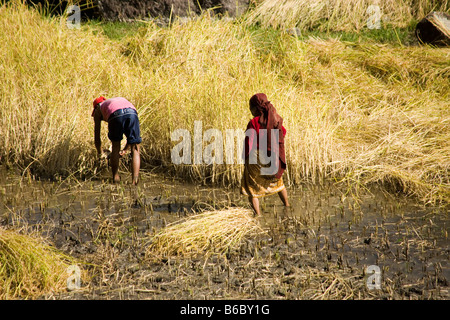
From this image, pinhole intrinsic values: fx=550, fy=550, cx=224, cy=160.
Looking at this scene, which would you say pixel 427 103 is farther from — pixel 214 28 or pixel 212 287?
pixel 212 287

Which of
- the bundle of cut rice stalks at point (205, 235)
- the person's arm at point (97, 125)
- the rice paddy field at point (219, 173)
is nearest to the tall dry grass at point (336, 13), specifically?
the rice paddy field at point (219, 173)

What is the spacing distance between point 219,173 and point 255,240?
138cm

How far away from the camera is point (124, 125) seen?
5.37m

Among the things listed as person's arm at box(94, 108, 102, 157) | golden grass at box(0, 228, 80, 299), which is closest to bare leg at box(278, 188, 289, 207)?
person's arm at box(94, 108, 102, 157)

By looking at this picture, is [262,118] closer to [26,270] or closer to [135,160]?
[135,160]

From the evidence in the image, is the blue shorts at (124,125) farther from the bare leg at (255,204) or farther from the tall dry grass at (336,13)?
the tall dry grass at (336,13)

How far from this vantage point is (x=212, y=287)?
360 cm

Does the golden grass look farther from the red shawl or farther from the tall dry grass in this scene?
the tall dry grass

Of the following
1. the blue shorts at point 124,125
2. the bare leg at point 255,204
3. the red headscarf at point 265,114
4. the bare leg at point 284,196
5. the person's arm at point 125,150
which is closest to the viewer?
A: the red headscarf at point 265,114

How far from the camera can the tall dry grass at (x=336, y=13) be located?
A: 9688 mm

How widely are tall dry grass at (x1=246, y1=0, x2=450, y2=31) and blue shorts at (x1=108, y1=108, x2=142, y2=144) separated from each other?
4.95 meters

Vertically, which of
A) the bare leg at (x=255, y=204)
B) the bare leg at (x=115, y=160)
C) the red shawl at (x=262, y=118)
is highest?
the red shawl at (x=262, y=118)

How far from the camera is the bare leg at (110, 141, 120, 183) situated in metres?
5.49

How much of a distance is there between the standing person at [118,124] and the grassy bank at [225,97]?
49 centimetres
